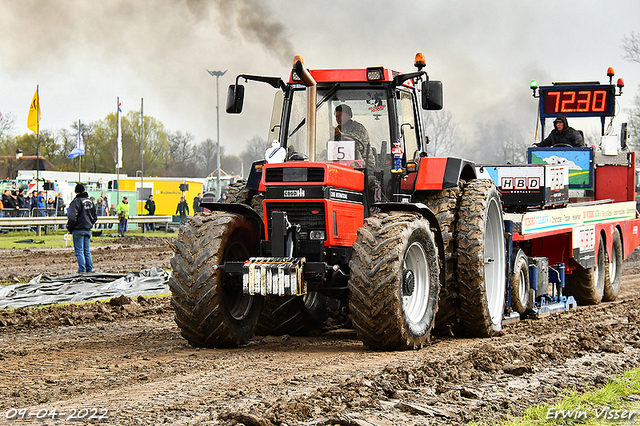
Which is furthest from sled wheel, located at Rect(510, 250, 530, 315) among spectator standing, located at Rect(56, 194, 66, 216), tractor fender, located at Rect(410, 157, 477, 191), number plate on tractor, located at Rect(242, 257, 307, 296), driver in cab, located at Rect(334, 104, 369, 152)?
spectator standing, located at Rect(56, 194, 66, 216)

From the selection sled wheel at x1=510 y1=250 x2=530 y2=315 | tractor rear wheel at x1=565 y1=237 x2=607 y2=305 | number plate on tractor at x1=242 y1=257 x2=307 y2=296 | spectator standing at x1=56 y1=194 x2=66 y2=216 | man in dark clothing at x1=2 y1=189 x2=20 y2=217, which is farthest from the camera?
spectator standing at x1=56 y1=194 x2=66 y2=216

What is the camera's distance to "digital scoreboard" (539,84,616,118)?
15.2 m

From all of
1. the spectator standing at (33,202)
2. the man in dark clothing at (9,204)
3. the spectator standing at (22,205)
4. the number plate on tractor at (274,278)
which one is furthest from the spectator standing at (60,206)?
the number plate on tractor at (274,278)

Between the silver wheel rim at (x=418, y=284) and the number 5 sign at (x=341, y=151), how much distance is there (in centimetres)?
130

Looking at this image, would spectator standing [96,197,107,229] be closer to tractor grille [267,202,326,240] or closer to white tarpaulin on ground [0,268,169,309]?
white tarpaulin on ground [0,268,169,309]

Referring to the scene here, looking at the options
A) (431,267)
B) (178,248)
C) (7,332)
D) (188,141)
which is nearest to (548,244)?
(431,267)

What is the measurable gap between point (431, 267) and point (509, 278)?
2.33 meters

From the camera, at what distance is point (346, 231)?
7.71 m

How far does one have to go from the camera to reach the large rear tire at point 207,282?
721 centimetres

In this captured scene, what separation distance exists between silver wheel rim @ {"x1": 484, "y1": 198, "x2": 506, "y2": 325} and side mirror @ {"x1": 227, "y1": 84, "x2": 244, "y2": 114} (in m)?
3.38

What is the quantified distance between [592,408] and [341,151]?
13.0 ft

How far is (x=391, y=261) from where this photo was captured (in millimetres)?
6848

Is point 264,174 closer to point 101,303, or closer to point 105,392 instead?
point 105,392

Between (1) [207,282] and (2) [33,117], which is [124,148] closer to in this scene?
(2) [33,117]
